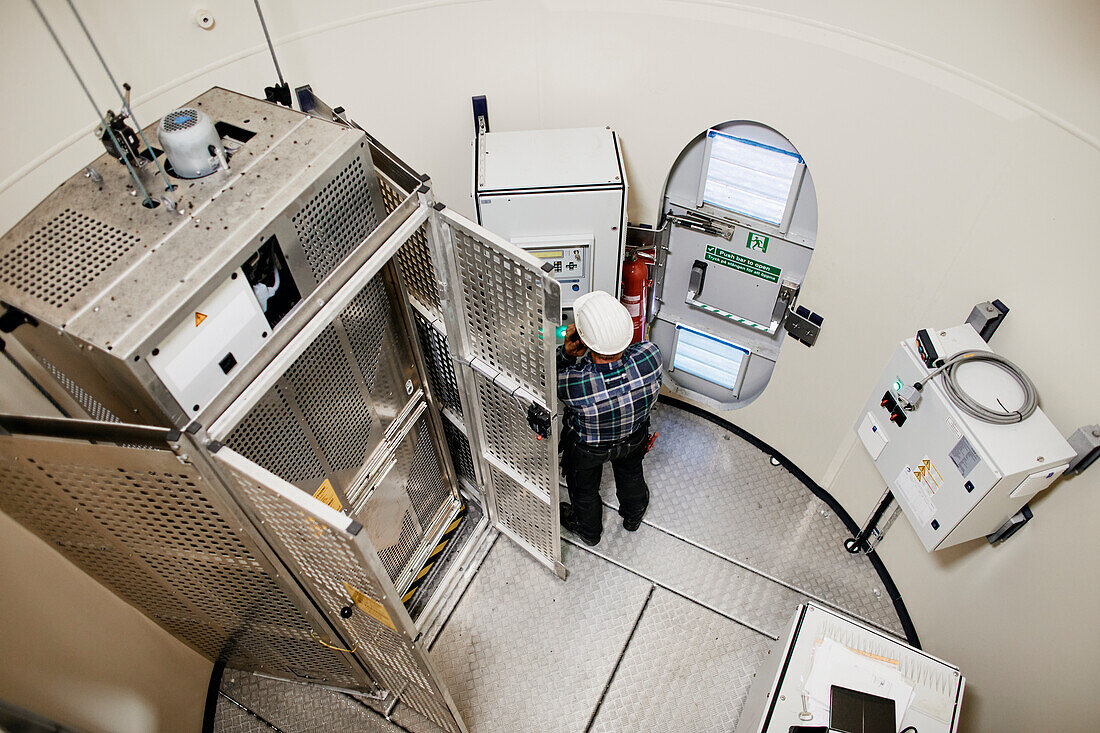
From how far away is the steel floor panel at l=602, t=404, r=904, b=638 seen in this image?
137 inches

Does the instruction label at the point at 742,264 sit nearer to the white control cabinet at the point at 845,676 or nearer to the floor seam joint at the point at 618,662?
the white control cabinet at the point at 845,676

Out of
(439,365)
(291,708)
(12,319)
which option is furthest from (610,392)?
(291,708)

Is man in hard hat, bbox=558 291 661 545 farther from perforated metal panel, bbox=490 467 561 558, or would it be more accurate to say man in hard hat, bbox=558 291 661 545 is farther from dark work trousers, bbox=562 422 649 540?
perforated metal panel, bbox=490 467 561 558

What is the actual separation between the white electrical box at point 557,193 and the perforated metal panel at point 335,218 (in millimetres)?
843

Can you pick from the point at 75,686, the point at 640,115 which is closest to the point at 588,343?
the point at 640,115

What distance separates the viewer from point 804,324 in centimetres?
328

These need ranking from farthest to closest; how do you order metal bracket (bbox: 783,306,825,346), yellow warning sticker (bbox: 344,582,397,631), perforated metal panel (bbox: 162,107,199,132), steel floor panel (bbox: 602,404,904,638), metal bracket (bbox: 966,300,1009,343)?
steel floor panel (bbox: 602,404,904,638) → metal bracket (bbox: 783,306,825,346) → metal bracket (bbox: 966,300,1009,343) → yellow warning sticker (bbox: 344,582,397,631) → perforated metal panel (bbox: 162,107,199,132)

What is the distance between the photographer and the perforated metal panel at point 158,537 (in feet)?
5.84

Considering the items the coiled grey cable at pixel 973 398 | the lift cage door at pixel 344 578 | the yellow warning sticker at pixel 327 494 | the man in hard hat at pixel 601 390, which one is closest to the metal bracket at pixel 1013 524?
the coiled grey cable at pixel 973 398

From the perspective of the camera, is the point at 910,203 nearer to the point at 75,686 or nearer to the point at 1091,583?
the point at 1091,583

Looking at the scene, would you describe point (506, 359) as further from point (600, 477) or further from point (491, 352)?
point (600, 477)

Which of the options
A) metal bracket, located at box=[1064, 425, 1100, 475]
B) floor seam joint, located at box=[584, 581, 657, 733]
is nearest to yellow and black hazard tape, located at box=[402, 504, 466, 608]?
floor seam joint, located at box=[584, 581, 657, 733]

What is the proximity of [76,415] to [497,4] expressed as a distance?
7.70 ft

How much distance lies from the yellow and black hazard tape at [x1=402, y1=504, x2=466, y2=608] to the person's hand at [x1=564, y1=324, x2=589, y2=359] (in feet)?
4.02
